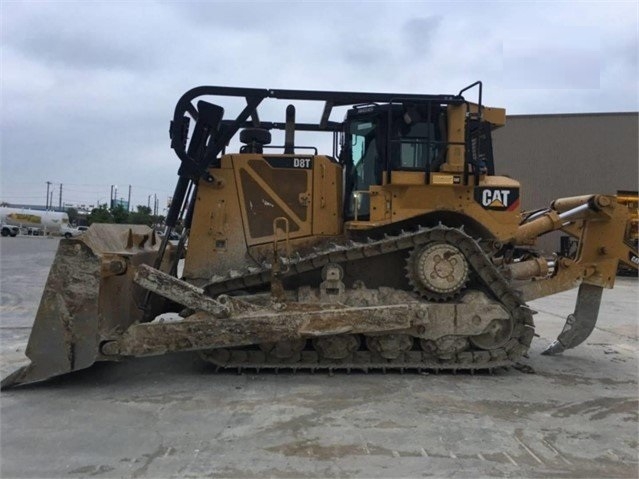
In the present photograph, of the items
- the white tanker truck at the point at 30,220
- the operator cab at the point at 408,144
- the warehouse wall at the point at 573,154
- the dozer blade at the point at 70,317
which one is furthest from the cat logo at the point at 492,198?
the white tanker truck at the point at 30,220

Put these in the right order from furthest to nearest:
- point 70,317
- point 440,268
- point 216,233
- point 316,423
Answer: point 216,233
point 440,268
point 70,317
point 316,423

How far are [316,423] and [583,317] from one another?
14.5 feet

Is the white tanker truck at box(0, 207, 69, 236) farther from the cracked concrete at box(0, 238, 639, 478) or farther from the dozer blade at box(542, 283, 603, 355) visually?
the dozer blade at box(542, 283, 603, 355)

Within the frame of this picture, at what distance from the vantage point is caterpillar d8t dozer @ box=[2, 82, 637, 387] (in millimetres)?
5770

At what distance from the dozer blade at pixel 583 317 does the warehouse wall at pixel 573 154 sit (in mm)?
25939

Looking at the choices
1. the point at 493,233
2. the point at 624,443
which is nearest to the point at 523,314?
the point at 493,233

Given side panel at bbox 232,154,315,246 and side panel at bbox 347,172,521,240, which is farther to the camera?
side panel at bbox 232,154,315,246

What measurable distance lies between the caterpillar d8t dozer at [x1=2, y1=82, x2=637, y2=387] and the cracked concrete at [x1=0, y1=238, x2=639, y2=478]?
1.43ft

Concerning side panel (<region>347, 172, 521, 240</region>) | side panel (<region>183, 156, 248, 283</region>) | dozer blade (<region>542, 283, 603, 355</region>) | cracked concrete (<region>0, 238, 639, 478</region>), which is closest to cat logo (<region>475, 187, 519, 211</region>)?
side panel (<region>347, 172, 521, 240</region>)

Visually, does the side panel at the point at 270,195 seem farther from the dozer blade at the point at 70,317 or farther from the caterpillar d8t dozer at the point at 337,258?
the dozer blade at the point at 70,317

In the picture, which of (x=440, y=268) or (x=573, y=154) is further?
(x=573, y=154)

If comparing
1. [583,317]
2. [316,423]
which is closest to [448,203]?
[583,317]

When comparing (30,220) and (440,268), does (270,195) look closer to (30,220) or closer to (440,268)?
(440,268)

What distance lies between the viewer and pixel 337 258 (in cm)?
629
